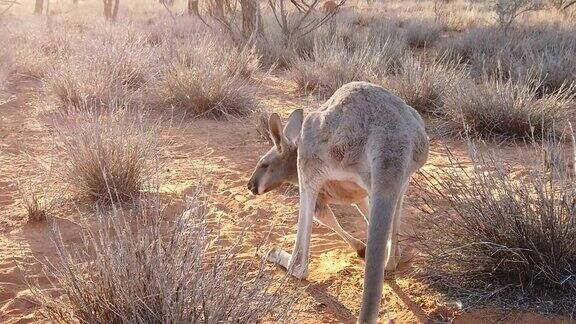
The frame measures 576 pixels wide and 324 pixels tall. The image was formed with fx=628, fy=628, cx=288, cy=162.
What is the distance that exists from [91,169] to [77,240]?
0.92 meters

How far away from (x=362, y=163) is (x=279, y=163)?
4.48ft

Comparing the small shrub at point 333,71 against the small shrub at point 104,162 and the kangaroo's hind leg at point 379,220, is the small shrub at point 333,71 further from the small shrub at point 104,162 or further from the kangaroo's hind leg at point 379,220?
the kangaroo's hind leg at point 379,220

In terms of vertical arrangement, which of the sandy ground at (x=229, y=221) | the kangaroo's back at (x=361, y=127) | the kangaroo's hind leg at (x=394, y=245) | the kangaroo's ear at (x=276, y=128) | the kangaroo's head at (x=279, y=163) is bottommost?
the sandy ground at (x=229, y=221)

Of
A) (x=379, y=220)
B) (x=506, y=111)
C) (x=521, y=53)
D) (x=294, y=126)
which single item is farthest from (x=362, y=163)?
(x=521, y=53)

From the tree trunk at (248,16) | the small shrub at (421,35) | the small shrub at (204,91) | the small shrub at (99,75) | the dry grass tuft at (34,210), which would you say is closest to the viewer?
the dry grass tuft at (34,210)

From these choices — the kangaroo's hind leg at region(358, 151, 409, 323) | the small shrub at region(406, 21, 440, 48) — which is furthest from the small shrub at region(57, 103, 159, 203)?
the small shrub at region(406, 21, 440, 48)

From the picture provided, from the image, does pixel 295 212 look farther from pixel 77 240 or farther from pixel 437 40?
pixel 437 40

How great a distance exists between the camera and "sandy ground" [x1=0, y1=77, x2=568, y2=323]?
370cm

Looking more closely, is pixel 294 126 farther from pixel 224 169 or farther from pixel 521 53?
pixel 521 53

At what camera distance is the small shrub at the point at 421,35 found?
56.2 feet

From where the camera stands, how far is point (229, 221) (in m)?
5.23

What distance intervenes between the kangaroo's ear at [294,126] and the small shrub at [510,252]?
1.21 metres

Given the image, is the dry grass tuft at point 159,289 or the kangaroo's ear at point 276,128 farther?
the kangaroo's ear at point 276,128

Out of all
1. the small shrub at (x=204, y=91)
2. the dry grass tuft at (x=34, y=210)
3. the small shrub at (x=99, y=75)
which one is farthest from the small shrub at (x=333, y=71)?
the dry grass tuft at (x=34, y=210)
